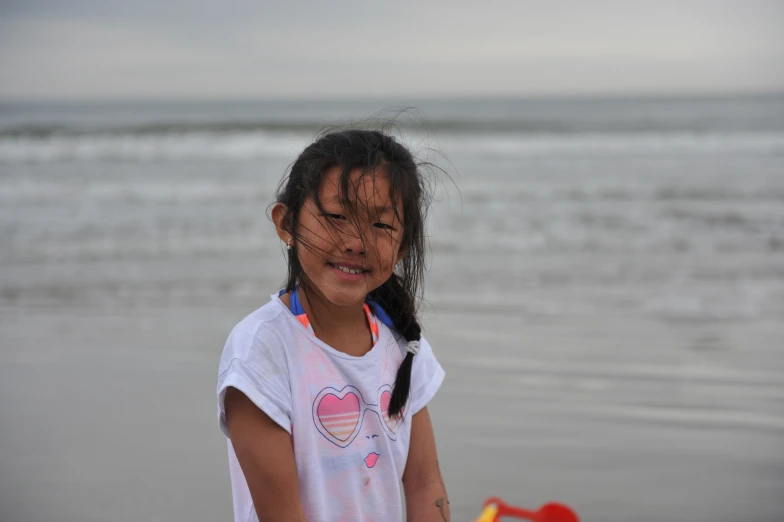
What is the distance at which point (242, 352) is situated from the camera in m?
1.44

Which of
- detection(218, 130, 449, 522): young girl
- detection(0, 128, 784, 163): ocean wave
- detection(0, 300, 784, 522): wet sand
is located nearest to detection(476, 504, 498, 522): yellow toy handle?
detection(218, 130, 449, 522): young girl

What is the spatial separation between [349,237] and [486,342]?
121 inches

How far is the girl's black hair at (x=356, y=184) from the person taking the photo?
150 centimetres

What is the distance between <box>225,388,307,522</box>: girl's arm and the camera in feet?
4.69

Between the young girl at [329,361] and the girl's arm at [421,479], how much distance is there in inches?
1.9

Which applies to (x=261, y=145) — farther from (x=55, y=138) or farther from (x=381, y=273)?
(x=381, y=273)

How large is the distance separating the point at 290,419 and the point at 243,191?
9.31m

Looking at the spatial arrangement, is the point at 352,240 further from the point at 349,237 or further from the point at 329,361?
the point at 329,361

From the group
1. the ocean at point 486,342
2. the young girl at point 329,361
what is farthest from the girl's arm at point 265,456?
the ocean at point 486,342

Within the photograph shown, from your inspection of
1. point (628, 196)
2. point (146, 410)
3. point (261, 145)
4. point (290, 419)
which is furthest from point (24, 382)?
point (261, 145)

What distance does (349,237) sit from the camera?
152 centimetres

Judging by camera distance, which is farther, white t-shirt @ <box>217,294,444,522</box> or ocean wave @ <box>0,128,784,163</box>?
ocean wave @ <box>0,128,784,163</box>

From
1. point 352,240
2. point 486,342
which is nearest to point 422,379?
point 352,240

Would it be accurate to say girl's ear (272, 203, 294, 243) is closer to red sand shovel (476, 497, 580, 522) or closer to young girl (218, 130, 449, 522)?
young girl (218, 130, 449, 522)
